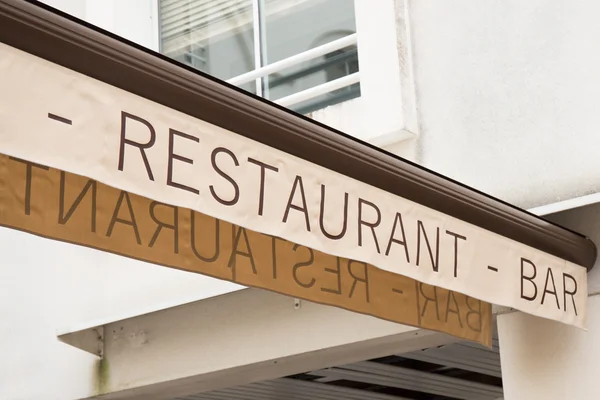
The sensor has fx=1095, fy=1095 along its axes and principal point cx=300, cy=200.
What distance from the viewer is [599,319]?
598 cm

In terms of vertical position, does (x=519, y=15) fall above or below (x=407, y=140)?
above

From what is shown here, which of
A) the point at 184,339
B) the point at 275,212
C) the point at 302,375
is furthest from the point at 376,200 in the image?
the point at 302,375

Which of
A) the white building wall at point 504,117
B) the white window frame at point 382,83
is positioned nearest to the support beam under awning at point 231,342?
the white building wall at point 504,117

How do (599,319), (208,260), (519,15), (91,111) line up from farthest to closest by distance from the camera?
(519,15) → (599,319) → (208,260) → (91,111)

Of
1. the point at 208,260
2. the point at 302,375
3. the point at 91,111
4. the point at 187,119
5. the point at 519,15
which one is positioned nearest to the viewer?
the point at 91,111

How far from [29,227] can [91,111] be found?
51 cm

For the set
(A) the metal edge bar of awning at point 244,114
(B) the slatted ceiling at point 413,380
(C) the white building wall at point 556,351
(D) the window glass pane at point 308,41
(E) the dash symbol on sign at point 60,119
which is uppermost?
(D) the window glass pane at point 308,41

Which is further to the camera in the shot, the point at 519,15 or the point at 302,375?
the point at 302,375

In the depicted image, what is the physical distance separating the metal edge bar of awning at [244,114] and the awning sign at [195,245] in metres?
0.48

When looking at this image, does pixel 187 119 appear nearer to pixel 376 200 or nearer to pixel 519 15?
pixel 376 200

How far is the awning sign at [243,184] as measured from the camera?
3.74 metres

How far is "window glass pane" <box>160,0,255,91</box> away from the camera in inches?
327

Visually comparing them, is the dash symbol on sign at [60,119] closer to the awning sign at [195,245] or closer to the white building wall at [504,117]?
the awning sign at [195,245]

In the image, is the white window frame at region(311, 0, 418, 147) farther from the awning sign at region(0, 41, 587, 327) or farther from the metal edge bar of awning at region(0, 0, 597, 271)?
the awning sign at region(0, 41, 587, 327)
